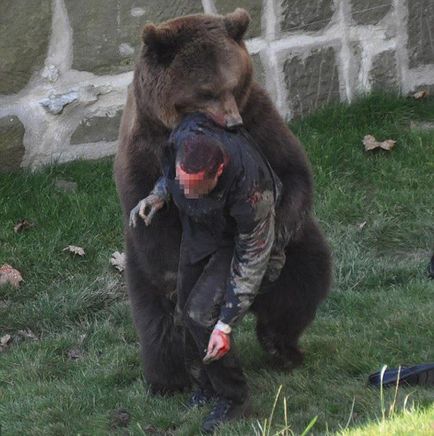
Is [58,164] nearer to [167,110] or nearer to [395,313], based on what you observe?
[395,313]

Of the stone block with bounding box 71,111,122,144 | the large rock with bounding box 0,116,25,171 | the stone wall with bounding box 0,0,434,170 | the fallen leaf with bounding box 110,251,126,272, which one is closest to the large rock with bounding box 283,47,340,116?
the stone wall with bounding box 0,0,434,170

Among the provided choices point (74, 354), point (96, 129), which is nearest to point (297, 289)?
point (74, 354)

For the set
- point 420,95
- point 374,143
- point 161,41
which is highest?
point 161,41

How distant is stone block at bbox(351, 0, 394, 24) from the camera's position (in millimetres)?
7645

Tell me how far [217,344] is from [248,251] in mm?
387

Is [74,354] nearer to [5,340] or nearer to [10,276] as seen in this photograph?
[5,340]

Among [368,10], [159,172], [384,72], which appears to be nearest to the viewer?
[159,172]

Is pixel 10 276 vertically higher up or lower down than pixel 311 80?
lower down

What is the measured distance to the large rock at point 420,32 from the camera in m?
7.78

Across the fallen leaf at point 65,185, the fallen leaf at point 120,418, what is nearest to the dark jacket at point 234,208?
the fallen leaf at point 120,418

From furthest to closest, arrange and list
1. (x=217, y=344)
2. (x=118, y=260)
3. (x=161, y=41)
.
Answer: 1. (x=118, y=260)
2. (x=217, y=344)
3. (x=161, y=41)

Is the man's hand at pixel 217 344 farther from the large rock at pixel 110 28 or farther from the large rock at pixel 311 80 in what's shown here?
the large rock at pixel 311 80

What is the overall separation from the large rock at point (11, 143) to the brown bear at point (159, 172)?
2.53m

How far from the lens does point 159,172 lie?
432 centimetres
